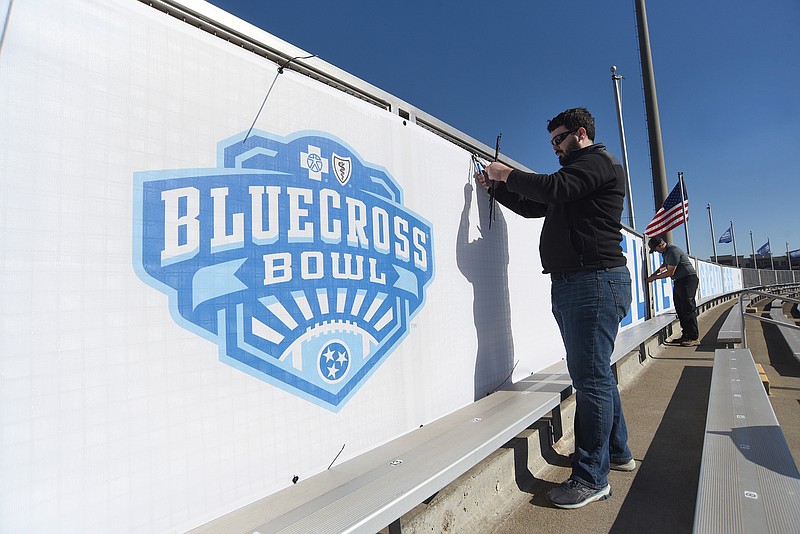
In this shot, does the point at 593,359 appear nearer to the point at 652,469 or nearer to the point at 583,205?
the point at 583,205

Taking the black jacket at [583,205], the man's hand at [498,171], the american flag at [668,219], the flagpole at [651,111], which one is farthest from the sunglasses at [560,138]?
the flagpole at [651,111]

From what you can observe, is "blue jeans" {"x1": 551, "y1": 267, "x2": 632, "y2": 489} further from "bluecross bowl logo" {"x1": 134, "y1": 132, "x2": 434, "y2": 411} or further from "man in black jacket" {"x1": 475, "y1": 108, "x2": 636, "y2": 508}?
"bluecross bowl logo" {"x1": 134, "y1": 132, "x2": 434, "y2": 411}

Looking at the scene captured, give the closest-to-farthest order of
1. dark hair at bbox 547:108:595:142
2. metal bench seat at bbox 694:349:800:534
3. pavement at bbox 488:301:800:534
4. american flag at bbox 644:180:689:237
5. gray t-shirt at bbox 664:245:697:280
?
metal bench seat at bbox 694:349:800:534
pavement at bbox 488:301:800:534
dark hair at bbox 547:108:595:142
gray t-shirt at bbox 664:245:697:280
american flag at bbox 644:180:689:237

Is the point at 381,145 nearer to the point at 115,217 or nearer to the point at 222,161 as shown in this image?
the point at 222,161

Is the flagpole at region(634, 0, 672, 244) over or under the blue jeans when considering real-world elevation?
over

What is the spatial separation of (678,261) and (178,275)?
6.77 m

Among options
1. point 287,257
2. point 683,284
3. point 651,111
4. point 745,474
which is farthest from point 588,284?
point 651,111

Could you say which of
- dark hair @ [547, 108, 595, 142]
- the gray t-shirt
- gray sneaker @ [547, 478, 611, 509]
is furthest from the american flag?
gray sneaker @ [547, 478, 611, 509]

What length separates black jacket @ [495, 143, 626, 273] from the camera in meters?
1.94

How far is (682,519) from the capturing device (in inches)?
71.6

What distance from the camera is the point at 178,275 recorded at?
122 cm

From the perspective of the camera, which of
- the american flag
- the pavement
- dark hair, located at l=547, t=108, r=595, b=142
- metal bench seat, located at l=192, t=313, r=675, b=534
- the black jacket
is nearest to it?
metal bench seat, located at l=192, t=313, r=675, b=534

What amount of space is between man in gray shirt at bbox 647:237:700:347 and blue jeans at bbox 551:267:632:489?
5016 millimetres

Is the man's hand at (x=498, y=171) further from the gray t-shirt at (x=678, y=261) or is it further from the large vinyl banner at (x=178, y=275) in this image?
the gray t-shirt at (x=678, y=261)
